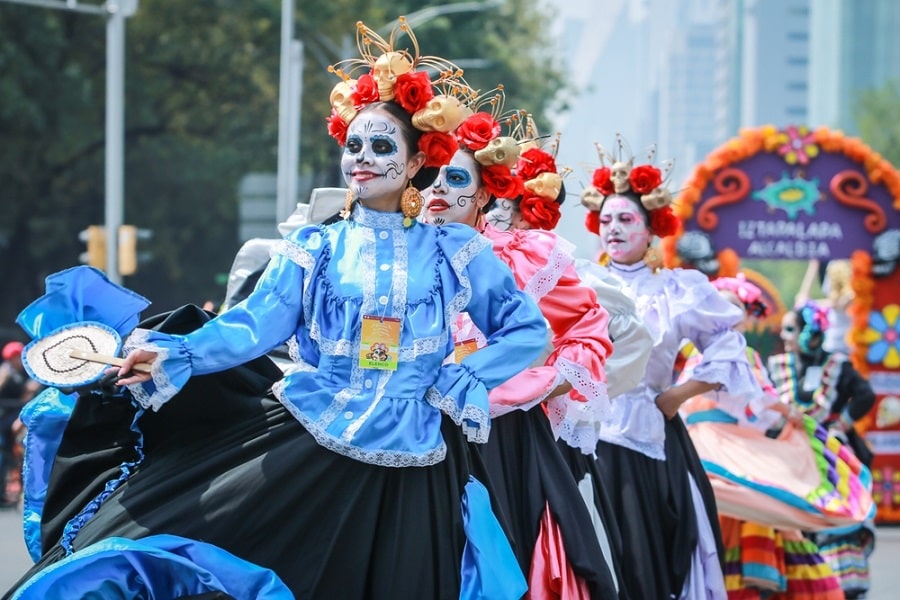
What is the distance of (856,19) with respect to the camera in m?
118

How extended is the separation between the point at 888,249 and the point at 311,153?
55.4 ft

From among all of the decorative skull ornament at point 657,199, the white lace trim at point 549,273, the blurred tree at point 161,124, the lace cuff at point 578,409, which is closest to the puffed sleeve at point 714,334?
the decorative skull ornament at point 657,199

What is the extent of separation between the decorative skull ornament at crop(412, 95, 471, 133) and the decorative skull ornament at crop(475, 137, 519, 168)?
3.14ft

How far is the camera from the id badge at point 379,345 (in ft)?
16.6

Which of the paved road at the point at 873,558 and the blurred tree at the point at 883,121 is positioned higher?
the blurred tree at the point at 883,121

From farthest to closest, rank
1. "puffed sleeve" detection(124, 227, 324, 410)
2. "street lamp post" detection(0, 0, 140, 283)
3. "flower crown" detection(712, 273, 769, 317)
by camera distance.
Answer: "street lamp post" detection(0, 0, 140, 283) < "flower crown" detection(712, 273, 769, 317) < "puffed sleeve" detection(124, 227, 324, 410)

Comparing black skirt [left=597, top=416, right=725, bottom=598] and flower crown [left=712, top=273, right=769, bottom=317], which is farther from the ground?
flower crown [left=712, top=273, right=769, bottom=317]

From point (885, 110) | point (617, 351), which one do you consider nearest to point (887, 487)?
point (617, 351)

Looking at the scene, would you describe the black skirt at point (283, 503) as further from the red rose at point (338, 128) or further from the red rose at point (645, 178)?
the red rose at point (645, 178)

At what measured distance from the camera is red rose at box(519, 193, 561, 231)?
6.99m

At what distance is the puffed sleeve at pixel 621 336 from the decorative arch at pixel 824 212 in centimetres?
897

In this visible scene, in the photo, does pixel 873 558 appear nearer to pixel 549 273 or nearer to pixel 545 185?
pixel 545 185

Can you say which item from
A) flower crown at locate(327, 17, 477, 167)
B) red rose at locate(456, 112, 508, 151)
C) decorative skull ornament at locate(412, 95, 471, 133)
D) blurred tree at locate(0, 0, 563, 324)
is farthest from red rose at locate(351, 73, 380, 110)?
blurred tree at locate(0, 0, 563, 324)

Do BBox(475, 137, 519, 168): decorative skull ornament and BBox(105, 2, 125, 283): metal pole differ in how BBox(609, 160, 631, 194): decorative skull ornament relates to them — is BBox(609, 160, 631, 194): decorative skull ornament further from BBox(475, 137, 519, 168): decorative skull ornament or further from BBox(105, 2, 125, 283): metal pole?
BBox(105, 2, 125, 283): metal pole
